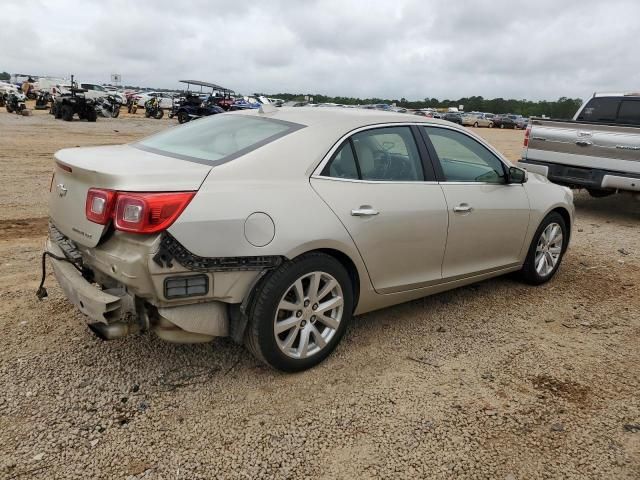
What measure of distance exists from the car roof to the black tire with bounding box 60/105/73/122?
23240mm

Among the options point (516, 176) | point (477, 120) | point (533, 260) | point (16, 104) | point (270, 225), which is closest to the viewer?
point (270, 225)

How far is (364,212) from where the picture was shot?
3.35m

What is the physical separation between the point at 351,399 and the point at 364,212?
1.12 m

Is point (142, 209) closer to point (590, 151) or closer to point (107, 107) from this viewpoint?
point (590, 151)

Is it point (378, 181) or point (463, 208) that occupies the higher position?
point (378, 181)

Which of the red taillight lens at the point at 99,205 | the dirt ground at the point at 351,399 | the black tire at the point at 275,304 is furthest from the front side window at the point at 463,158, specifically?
the red taillight lens at the point at 99,205

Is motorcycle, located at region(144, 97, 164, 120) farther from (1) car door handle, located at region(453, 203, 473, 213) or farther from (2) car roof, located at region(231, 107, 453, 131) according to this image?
(1) car door handle, located at region(453, 203, 473, 213)

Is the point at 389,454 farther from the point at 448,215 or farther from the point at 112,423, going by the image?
the point at 448,215

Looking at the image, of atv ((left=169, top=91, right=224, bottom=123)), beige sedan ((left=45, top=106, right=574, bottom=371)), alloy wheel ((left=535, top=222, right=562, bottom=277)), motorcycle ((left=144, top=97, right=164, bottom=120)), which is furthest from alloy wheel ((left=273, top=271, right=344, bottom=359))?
motorcycle ((left=144, top=97, right=164, bottom=120))

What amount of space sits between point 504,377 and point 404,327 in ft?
2.86

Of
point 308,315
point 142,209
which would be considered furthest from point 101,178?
point 308,315

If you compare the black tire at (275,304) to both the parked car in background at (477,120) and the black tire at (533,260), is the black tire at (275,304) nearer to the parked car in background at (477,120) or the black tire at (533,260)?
the black tire at (533,260)

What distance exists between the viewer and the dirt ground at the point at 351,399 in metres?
2.55

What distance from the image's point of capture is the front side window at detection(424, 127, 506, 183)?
4027mm
